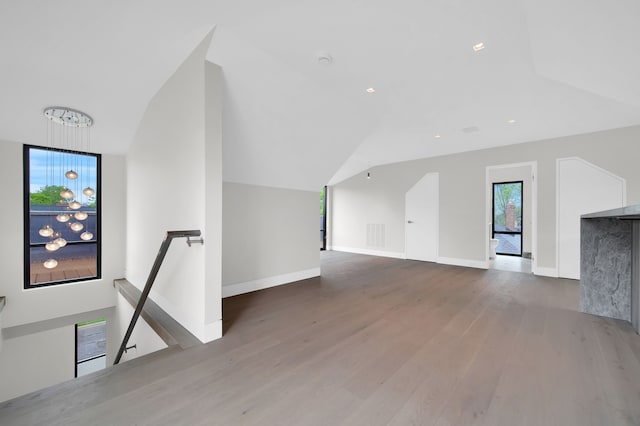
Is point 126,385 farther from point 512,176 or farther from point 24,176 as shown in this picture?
point 512,176

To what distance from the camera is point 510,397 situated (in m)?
1.48

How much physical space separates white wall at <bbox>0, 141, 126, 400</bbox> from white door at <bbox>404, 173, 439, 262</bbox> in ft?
20.6

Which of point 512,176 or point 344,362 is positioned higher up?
point 512,176

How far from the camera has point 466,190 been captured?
5.61 m

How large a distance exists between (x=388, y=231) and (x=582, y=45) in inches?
203

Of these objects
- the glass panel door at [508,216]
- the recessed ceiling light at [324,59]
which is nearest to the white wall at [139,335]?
the recessed ceiling light at [324,59]

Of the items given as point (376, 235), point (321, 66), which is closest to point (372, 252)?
point (376, 235)

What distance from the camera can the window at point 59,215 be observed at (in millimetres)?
3703

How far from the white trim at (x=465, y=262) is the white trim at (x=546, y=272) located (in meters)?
0.83

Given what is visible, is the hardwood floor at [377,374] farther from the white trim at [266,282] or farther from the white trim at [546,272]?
the white trim at [546,272]

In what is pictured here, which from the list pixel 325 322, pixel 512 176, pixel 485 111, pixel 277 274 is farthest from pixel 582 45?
pixel 512 176

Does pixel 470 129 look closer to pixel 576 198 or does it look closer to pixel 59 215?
pixel 576 198

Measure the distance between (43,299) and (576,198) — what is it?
903cm

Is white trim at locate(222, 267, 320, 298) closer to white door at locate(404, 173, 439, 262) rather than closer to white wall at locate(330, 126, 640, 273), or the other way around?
white door at locate(404, 173, 439, 262)
